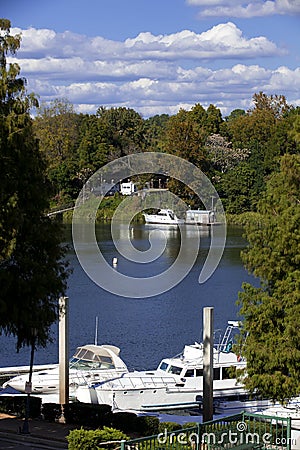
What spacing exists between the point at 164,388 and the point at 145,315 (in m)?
13.4

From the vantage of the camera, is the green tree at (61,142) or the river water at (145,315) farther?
the green tree at (61,142)

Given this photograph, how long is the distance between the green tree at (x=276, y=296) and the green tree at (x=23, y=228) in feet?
11.8

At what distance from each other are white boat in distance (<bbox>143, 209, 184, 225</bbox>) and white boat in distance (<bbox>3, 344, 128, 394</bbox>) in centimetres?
5543

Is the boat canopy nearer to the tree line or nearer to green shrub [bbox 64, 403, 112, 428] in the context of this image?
green shrub [bbox 64, 403, 112, 428]

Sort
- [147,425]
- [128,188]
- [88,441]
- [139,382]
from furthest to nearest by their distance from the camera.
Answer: [128,188] < [139,382] < [147,425] < [88,441]

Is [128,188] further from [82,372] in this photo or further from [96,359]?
[82,372]

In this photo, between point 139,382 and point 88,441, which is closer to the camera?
point 88,441

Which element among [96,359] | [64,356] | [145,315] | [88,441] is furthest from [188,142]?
[88,441]

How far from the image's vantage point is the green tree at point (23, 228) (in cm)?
1481

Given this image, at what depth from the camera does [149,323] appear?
3375 cm

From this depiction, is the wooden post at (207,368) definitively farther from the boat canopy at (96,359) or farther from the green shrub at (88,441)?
the boat canopy at (96,359)

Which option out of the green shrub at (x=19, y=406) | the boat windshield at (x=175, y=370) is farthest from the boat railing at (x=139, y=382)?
the green shrub at (x=19, y=406)

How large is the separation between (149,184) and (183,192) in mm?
3449

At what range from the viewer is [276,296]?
52.0 ft
